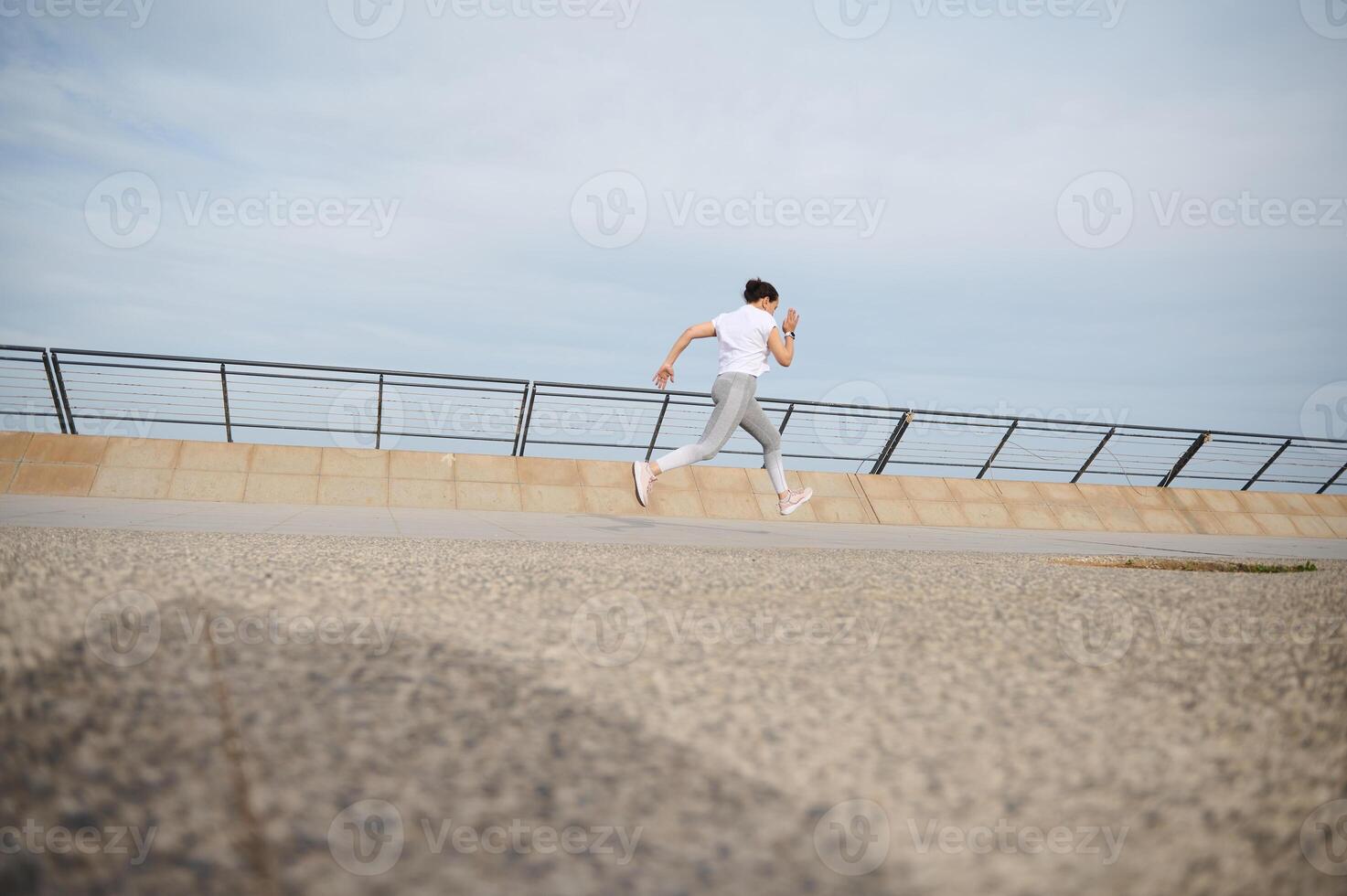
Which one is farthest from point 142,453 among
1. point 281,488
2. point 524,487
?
point 524,487

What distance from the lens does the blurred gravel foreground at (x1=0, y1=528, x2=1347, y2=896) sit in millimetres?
1056

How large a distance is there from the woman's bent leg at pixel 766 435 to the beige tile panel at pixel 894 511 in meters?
4.12

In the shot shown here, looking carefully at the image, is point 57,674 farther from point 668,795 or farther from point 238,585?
point 668,795

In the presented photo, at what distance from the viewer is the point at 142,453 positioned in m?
9.70

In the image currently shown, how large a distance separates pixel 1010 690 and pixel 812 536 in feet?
19.4

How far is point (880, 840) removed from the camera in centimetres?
115

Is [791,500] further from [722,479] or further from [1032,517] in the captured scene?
[1032,517]

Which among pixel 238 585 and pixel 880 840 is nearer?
pixel 880 840

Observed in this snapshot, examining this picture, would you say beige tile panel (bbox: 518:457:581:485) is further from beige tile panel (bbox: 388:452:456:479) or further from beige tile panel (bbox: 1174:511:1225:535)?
beige tile panel (bbox: 1174:511:1225:535)

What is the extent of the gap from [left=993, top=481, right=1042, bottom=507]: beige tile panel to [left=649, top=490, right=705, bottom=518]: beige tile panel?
449 centimetres

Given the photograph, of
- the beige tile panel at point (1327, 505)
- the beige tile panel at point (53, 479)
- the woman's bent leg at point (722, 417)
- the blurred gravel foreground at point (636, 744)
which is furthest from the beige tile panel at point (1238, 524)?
the beige tile panel at point (53, 479)

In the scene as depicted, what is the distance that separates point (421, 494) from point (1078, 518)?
8.69 metres

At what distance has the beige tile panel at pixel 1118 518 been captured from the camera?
12320 mm

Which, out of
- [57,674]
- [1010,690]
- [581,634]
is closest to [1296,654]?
[1010,690]
